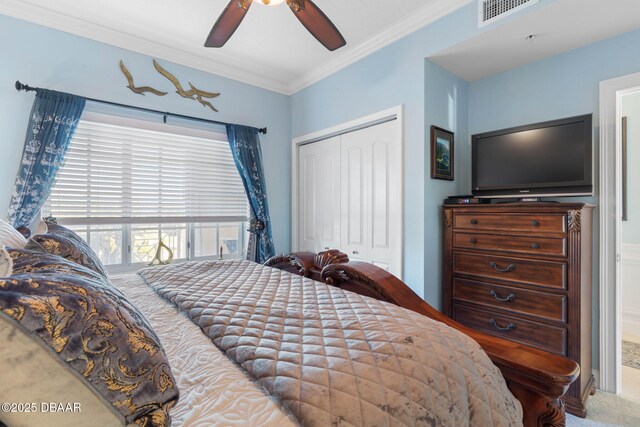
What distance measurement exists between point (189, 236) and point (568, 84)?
A: 11.8 ft

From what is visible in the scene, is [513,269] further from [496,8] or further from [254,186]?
[254,186]

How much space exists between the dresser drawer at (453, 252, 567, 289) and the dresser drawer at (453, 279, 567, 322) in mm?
71

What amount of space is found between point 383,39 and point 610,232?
89.7 inches

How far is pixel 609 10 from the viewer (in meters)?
1.87

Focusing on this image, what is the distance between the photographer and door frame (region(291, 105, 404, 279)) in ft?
8.48

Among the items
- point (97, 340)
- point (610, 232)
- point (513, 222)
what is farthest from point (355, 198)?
point (97, 340)

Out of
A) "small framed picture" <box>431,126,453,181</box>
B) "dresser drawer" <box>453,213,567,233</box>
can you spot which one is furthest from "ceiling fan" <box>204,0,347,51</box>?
"dresser drawer" <box>453,213,567,233</box>

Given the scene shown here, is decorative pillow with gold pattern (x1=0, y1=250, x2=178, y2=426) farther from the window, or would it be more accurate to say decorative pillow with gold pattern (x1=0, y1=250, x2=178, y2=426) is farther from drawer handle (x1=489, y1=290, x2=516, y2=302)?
the window

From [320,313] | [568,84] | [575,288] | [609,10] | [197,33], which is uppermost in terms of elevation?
[197,33]

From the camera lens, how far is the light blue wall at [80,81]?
7.52 ft

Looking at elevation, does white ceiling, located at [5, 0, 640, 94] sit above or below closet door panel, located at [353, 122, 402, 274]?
above

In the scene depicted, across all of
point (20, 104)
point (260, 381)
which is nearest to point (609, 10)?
point (260, 381)

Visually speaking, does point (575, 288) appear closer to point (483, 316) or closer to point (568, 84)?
point (483, 316)

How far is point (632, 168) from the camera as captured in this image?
2951 mm
